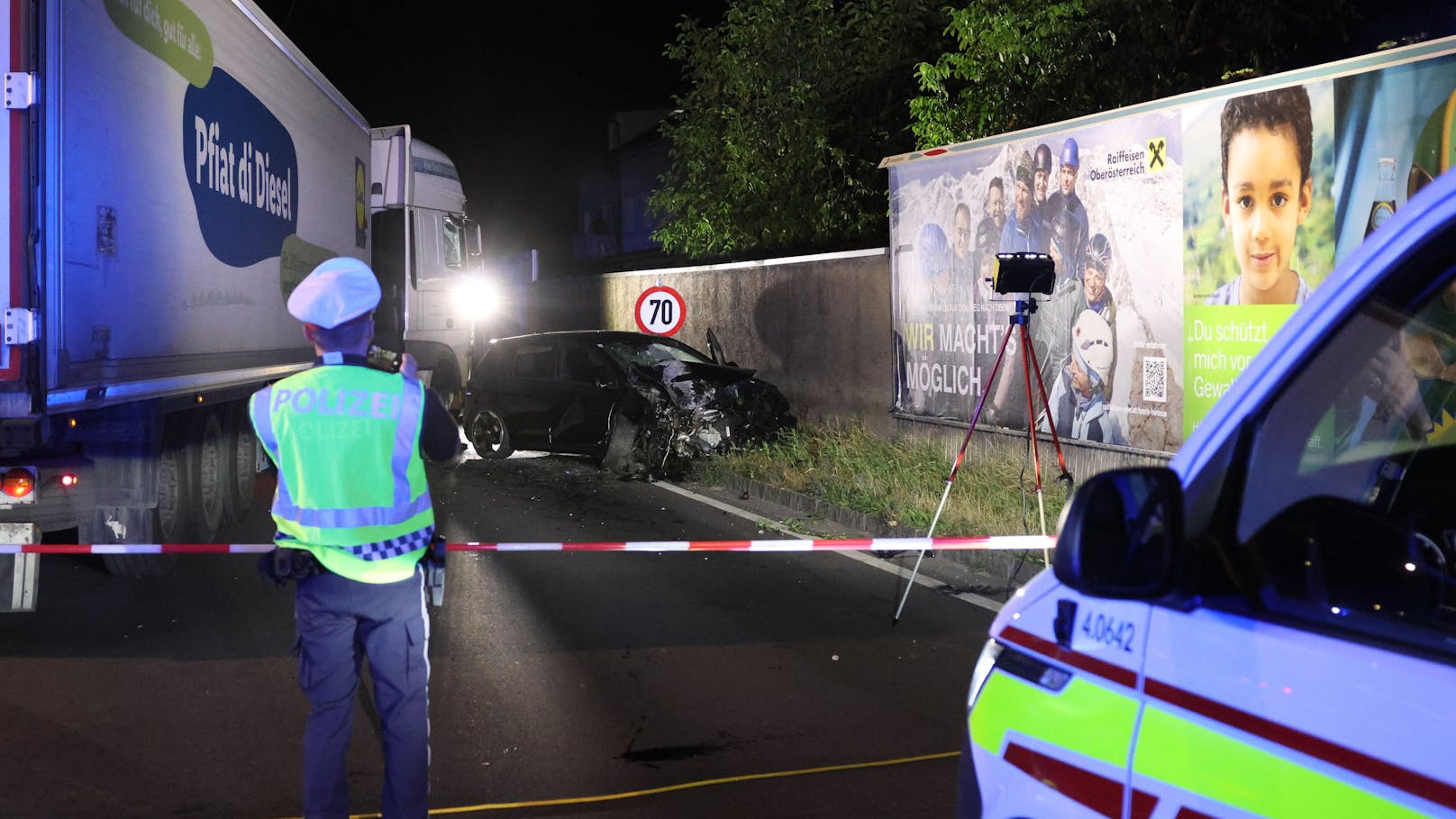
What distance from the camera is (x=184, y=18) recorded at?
888 centimetres

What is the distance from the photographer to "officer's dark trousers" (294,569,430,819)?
4.18 metres

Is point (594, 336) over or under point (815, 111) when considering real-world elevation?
under

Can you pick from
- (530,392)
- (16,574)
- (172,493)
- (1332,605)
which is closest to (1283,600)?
(1332,605)

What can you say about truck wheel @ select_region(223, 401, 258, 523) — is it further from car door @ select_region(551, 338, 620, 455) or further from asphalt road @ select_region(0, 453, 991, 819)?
car door @ select_region(551, 338, 620, 455)

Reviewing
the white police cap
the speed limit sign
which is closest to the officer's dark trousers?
the white police cap

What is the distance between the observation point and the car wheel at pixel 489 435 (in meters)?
16.8

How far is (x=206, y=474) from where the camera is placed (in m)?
10.3

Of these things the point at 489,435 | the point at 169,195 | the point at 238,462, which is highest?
the point at 169,195

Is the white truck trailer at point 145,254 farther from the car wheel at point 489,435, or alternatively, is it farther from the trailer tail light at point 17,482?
the car wheel at point 489,435

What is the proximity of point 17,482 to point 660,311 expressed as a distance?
12.0m

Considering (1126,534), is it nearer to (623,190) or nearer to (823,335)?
(823,335)

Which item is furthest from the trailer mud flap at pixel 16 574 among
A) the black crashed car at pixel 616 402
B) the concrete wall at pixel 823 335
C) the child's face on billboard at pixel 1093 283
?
the black crashed car at pixel 616 402

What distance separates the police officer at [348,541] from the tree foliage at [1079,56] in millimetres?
12996

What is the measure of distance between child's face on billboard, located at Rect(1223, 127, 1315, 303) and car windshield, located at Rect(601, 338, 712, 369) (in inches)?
271
